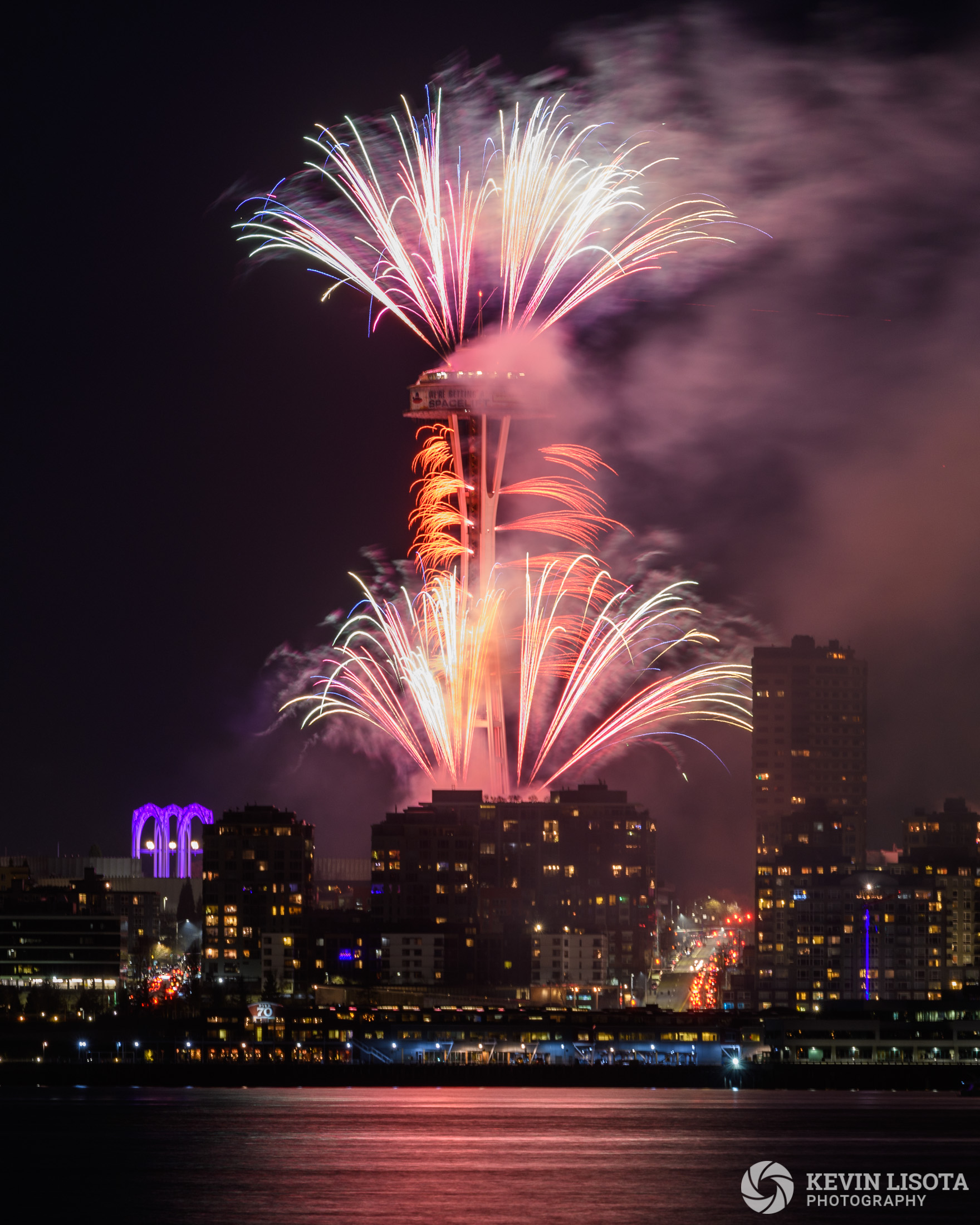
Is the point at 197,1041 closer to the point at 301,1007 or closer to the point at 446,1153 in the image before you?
the point at 301,1007

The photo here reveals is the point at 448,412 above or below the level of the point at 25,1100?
above

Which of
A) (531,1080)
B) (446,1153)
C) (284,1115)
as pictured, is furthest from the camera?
(531,1080)

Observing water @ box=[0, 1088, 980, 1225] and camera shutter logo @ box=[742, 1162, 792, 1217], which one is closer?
water @ box=[0, 1088, 980, 1225]

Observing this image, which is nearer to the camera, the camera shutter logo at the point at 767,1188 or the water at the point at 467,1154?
the water at the point at 467,1154

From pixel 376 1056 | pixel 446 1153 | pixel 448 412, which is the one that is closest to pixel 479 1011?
pixel 376 1056
